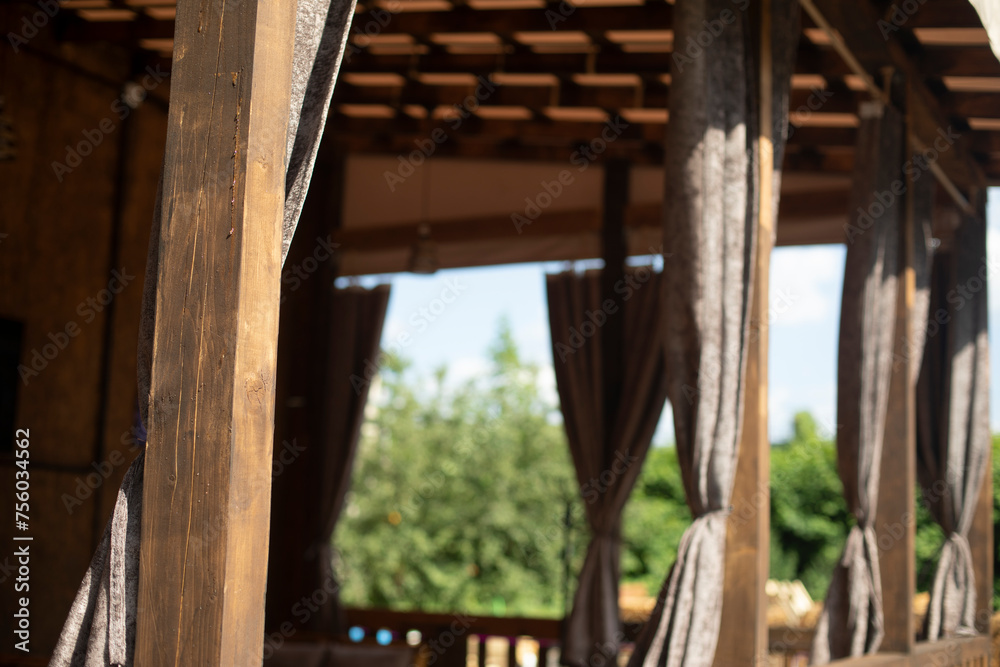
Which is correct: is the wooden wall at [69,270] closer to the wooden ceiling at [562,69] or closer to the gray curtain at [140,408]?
the wooden ceiling at [562,69]

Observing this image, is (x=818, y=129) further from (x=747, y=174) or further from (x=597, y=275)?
(x=747, y=174)

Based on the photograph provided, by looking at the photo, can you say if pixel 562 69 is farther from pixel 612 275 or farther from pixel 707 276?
pixel 707 276

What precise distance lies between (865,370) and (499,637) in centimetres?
380

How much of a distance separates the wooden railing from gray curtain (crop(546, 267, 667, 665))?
1.04 feet

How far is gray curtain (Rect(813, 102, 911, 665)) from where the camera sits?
14.7 feet

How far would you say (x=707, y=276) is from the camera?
3424 mm

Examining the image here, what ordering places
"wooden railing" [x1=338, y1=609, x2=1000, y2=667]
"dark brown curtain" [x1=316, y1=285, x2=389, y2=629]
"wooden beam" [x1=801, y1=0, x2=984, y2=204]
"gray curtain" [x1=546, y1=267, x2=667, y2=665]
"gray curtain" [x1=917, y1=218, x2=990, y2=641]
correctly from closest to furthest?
"wooden beam" [x1=801, y1=0, x2=984, y2=204]
"wooden railing" [x1=338, y1=609, x2=1000, y2=667]
"gray curtain" [x1=917, y1=218, x2=990, y2=641]
"gray curtain" [x1=546, y1=267, x2=667, y2=665]
"dark brown curtain" [x1=316, y1=285, x2=389, y2=629]

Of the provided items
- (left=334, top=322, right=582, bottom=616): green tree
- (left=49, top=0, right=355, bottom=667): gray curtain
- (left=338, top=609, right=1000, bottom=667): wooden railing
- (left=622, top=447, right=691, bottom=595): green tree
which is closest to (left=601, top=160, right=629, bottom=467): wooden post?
(left=338, top=609, right=1000, bottom=667): wooden railing

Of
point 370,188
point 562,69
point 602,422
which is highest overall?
point 562,69

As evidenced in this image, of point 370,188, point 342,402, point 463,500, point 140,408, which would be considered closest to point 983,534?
point 342,402

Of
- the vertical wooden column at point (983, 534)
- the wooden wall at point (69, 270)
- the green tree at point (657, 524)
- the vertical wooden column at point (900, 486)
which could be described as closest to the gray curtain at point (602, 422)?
the vertical wooden column at point (983, 534)

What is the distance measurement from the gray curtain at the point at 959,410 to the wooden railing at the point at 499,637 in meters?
0.57

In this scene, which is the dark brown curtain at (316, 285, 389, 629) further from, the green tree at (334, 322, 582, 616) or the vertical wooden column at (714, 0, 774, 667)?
the green tree at (334, 322, 582, 616)

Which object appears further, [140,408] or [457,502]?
[457,502]
